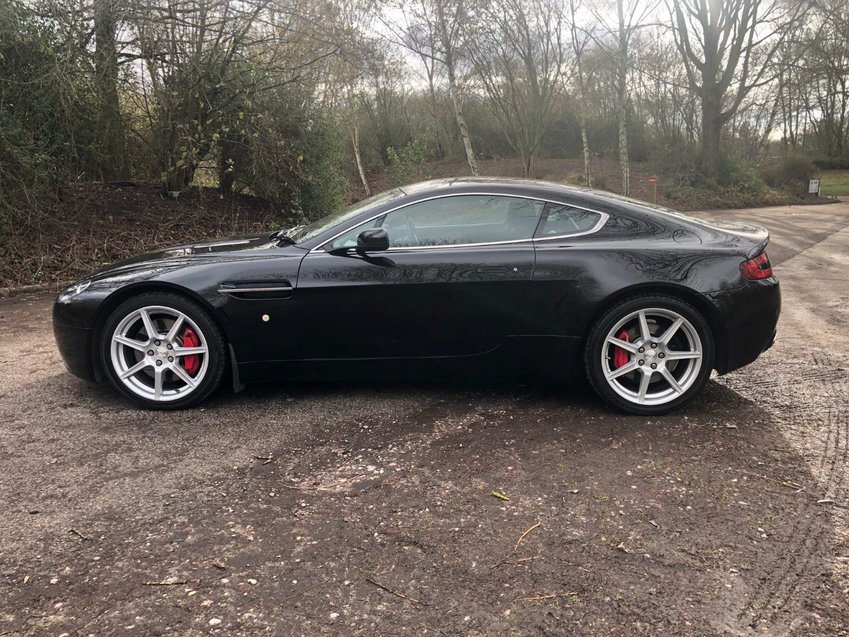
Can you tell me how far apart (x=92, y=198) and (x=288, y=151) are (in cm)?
343

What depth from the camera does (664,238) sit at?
361cm

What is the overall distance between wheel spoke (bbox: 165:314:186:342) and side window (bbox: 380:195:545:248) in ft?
4.34

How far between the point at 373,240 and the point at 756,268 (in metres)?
2.24

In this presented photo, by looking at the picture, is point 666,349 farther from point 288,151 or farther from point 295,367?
point 288,151

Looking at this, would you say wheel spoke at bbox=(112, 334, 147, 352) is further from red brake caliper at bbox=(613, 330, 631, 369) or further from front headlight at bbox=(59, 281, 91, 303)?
red brake caliper at bbox=(613, 330, 631, 369)

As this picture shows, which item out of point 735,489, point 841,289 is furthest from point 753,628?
point 841,289

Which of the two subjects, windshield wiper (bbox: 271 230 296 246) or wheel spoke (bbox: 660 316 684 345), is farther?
windshield wiper (bbox: 271 230 296 246)

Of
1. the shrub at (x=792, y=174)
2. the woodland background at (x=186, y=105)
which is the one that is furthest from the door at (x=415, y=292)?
the shrub at (x=792, y=174)

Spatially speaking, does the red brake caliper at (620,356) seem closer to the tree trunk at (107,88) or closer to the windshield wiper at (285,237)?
the windshield wiper at (285,237)

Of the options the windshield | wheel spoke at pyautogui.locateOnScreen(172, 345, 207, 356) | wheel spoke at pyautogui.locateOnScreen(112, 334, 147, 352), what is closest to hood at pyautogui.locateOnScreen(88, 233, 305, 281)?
the windshield

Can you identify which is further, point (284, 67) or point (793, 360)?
point (284, 67)

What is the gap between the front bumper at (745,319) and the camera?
3.48 m

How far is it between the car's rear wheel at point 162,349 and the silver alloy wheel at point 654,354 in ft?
7.71

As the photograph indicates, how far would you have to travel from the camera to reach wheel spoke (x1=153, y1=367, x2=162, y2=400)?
3.64 metres
